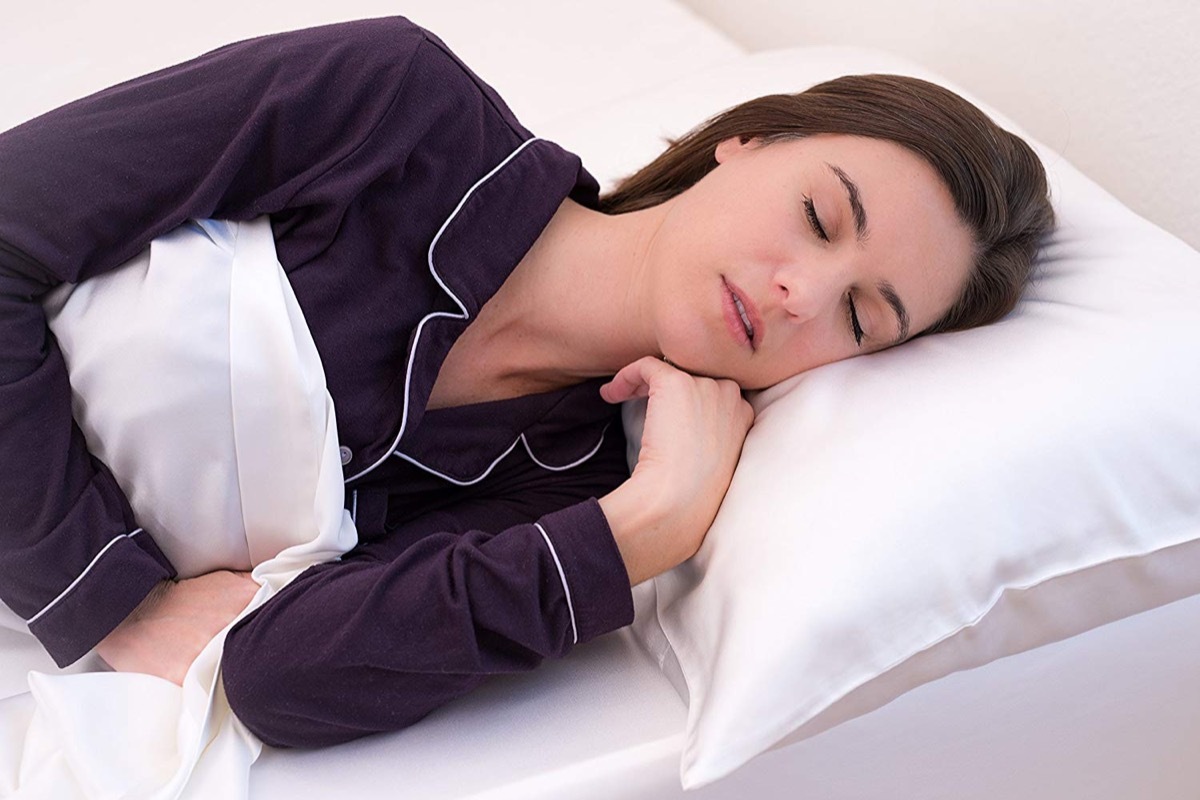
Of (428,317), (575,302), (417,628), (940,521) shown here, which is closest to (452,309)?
(428,317)

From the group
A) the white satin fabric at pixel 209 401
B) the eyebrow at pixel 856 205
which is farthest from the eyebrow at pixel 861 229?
the white satin fabric at pixel 209 401

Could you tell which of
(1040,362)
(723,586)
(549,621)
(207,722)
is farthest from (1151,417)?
(207,722)

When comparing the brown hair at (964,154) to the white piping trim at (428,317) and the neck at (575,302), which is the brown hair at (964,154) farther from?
the white piping trim at (428,317)

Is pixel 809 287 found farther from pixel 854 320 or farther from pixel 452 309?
pixel 452 309

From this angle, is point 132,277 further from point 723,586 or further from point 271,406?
point 723,586

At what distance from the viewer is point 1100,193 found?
Answer: 4.06 feet

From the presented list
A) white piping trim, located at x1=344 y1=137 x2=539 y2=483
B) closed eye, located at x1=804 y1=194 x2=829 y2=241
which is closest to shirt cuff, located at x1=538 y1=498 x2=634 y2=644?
white piping trim, located at x1=344 y1=137 x2=539 y2=483

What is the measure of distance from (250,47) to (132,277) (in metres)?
0.24

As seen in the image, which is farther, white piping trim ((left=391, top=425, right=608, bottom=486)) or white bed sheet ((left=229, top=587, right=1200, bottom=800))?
white piping trim ((left=391, top=425, right=608, bottom=486))

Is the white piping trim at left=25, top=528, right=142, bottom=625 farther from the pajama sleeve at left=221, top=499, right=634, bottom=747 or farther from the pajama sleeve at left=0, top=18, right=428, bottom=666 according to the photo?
the pajama sleeve at left=221, top=499, right=634, bottom=747

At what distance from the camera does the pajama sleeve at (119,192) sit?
97 centimetres

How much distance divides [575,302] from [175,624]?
0.48 meters

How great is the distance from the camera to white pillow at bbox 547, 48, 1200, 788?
86 cm

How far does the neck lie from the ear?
0.08 meters
